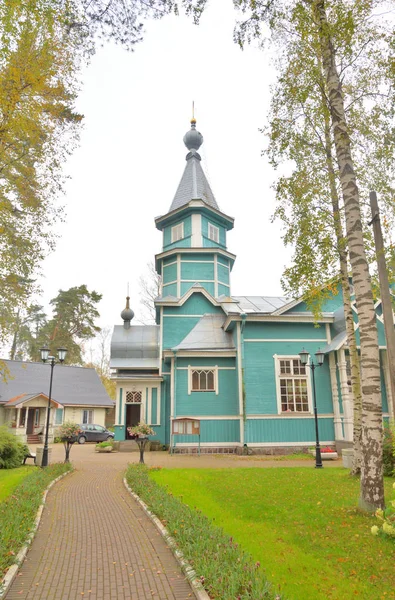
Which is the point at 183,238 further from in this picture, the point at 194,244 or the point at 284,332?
the point at 284,332

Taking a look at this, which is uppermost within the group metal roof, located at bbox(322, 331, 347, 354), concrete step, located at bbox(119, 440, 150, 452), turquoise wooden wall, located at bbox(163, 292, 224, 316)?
turquoise wooden wall, located at bbox(163, 292, 224, 316)

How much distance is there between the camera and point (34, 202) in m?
11.3

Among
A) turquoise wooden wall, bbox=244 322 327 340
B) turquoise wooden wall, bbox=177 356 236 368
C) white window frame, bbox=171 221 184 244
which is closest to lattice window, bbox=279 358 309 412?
turquoise wooden wall, bbox=244 322 327 340

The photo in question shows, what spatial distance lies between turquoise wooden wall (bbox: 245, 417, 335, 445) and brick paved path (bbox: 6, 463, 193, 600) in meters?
9.44

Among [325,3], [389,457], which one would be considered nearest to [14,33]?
[325,3]

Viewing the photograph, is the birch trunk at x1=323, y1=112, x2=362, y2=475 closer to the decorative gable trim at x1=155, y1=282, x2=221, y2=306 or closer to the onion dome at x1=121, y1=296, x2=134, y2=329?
the decorative gable trim at x1=155, y1=282, x2=221, y2=306

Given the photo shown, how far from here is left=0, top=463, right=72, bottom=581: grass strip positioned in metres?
5.21

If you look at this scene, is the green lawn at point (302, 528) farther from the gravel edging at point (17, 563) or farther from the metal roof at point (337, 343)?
the metal roof at point (337, 343)

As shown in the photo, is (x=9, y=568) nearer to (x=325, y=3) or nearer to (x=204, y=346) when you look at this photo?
(x=325, y=3)

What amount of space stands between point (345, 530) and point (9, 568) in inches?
173

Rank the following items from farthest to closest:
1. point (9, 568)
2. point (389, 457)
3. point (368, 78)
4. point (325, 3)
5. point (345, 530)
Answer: point (389, 457), point (368, 78), point (325, 3), point (345, 530), point (9, 568)

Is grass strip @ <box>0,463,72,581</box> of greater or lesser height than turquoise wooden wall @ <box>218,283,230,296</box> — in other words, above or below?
below

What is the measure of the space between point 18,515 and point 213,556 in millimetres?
3470

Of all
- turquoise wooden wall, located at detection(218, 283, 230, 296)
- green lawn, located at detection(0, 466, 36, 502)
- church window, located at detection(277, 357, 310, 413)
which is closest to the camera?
green lawn, located at detection(0, 466, 36, 502)
